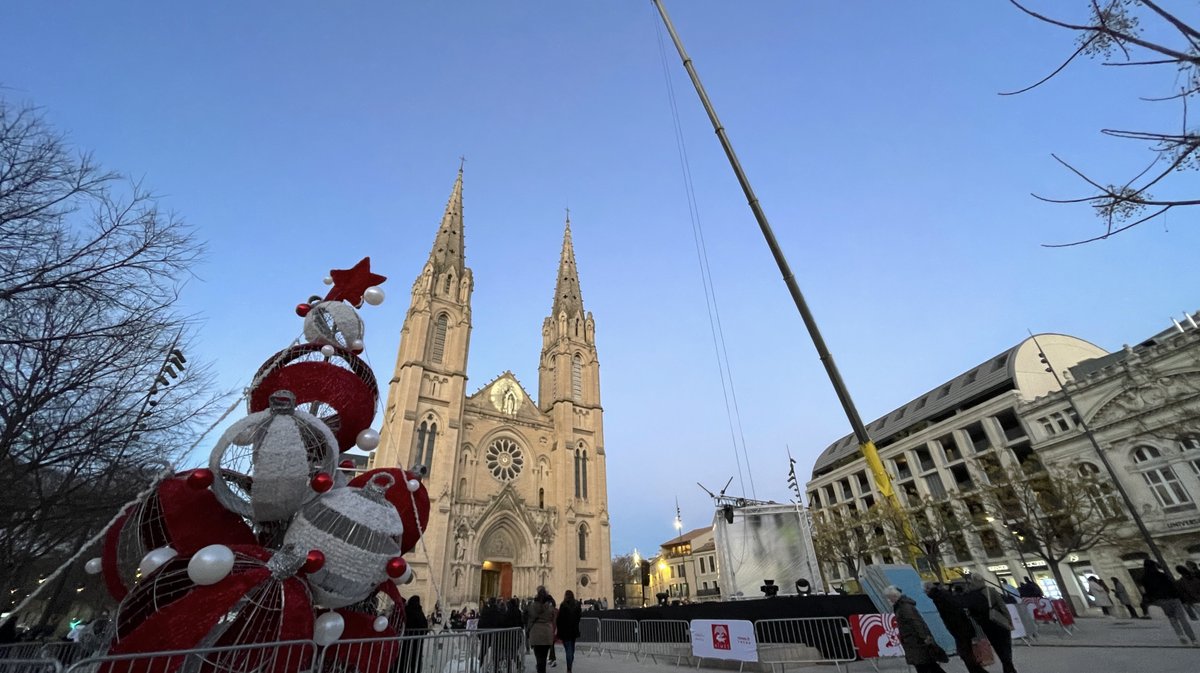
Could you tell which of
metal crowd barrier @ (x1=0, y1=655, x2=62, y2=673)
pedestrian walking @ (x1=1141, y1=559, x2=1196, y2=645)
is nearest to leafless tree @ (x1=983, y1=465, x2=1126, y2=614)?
pedestrian walking @ (x1=1141, y1=559, x2=1196, y2=645)

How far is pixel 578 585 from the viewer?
96.6 ft

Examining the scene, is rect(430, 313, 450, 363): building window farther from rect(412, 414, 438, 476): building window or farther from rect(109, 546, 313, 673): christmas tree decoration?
rect(109, 546, 313, 673): christmas tree decoration

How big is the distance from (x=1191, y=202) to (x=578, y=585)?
31337 millimetres

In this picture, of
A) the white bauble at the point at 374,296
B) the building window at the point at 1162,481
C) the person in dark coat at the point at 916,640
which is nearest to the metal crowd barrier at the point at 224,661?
the white bauble at the point at 374,296

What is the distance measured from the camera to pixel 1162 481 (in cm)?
2262

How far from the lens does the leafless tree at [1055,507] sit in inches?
836

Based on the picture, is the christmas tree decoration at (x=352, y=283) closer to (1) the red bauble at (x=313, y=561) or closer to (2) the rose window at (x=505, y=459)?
(1) the red bauble at (x=313, y=561)

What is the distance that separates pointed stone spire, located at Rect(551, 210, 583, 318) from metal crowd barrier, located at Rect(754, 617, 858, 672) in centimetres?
3226

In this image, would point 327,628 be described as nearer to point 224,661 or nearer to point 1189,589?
point 224,661

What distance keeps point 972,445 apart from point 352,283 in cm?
3991

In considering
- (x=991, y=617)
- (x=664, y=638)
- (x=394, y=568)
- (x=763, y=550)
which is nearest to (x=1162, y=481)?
(x=763, y=550)

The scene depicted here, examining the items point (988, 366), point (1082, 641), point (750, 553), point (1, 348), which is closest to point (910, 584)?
point (1082, 641)

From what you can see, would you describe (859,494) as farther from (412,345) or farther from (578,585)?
(412,345)

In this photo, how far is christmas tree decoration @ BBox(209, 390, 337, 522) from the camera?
14.1 ft
